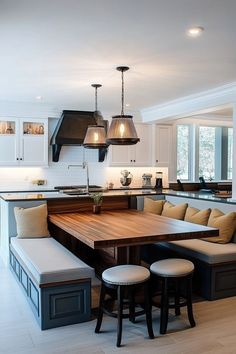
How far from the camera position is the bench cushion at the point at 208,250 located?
3.84m

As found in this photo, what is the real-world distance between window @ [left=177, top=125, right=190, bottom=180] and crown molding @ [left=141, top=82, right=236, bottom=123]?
112 cm

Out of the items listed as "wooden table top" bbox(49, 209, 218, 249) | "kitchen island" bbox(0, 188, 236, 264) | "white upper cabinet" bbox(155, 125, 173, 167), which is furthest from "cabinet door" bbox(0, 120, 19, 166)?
"white upper cabinet" bbox(155, 125, 173, 167)

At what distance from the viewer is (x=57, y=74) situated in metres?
4.70

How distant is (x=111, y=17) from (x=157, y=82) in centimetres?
233

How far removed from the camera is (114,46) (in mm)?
3578

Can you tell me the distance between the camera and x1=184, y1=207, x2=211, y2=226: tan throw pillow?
4590 millimetres

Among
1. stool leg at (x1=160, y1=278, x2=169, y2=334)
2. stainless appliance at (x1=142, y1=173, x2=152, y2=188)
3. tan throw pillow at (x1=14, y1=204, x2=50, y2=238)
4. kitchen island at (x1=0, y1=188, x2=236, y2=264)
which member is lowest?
stool leg at (x1=160, y1=278, x2=169, y2=334)

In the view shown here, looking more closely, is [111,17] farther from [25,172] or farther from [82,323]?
[25,172]

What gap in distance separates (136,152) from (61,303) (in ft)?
16.7

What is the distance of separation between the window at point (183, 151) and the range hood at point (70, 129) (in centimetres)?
209

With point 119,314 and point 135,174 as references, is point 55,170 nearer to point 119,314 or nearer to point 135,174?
point 135,174

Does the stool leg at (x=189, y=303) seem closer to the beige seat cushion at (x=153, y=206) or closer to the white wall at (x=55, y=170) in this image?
the beige seat cushion at (x=153, y=206)

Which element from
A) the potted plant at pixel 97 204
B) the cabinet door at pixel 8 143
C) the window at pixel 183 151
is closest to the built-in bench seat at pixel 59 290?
the potted plant at pixel 97 204

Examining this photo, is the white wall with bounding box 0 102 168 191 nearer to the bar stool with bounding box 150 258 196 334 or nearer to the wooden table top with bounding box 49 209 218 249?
the wooden table top with bounding box 49 209 218 249
